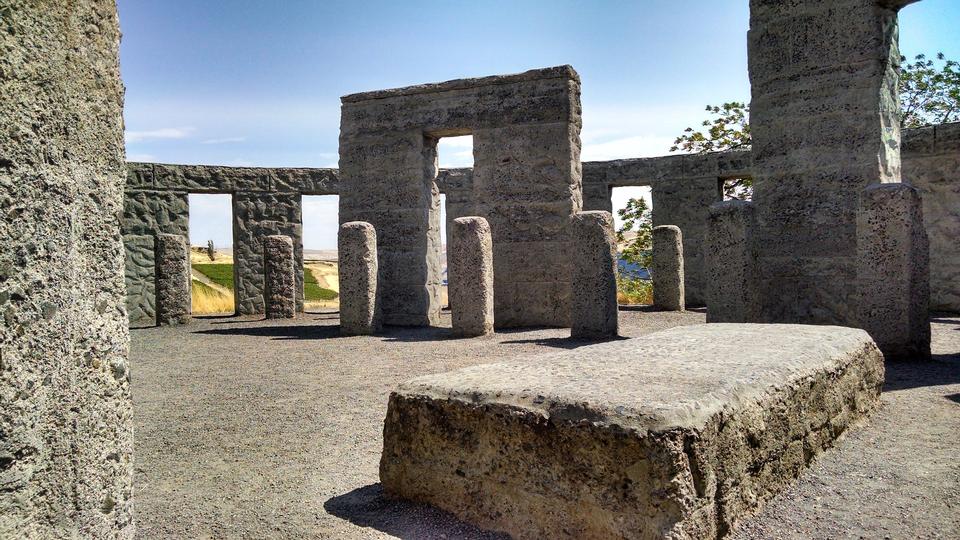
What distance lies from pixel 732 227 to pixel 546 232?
10.7ft

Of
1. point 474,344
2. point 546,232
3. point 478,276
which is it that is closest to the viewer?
point 474,344

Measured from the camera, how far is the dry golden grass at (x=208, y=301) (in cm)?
1537

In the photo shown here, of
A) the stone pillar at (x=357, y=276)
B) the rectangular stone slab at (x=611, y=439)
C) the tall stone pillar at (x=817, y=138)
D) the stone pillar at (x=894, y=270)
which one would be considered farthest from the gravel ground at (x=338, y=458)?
the stone pillar at (x=357, y=276)

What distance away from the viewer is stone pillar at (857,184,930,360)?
5.93 m

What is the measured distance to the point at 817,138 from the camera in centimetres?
714

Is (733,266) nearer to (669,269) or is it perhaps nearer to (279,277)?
(669,269)

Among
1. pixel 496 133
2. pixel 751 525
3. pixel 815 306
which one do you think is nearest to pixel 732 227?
pixel 815 306

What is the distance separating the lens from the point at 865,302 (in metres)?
6.12

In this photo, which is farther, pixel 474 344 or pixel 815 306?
pixel 474 344

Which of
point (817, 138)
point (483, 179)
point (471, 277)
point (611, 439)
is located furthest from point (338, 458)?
point (483, 179)

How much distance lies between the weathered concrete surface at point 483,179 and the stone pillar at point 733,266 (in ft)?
9.39

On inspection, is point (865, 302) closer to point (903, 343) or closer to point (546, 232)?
point (903, 343)

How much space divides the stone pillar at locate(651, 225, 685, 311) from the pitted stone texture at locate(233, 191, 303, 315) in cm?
696

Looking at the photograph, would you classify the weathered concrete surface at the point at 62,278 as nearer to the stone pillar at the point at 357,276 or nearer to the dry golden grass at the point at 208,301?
the stone pillar at the point at 357,276
